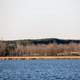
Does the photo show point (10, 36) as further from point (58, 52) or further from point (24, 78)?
point (24, 78)

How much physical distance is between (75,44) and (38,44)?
90 cm

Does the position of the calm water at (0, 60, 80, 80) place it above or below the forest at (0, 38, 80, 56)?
below

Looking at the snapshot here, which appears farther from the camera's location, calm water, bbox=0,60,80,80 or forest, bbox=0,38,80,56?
forest, bbox=0,38,80,56

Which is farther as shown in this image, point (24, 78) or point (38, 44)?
point (38, 44)

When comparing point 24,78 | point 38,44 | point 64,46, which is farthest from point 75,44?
point 24,78

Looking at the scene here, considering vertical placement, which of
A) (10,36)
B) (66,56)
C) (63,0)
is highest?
(63,0)

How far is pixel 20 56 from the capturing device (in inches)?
247

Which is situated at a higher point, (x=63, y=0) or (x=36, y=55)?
(x=63, y=0)

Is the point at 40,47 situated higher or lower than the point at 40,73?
higher

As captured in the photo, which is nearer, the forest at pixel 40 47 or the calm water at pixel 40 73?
the calm water at pixel 40 73

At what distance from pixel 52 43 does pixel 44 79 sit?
383 centimetres

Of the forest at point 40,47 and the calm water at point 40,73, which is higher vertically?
the forest at point 40,47

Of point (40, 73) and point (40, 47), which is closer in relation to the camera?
point (40, 73)

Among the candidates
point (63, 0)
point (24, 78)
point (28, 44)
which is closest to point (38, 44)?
point (28, 44)
